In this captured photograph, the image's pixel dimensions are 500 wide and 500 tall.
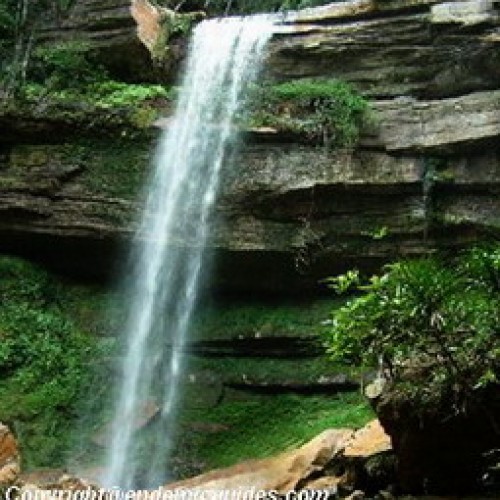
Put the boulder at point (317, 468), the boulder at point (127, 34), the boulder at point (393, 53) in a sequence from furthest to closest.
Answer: the boulder at point (127, 34)
the boulder at point (393, 53)
the boulder at point (317, 468)

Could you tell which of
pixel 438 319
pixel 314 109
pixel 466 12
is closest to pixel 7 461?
pixel 438 319

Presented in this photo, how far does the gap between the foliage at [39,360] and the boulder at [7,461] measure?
409 centimetres

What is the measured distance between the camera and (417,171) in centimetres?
1203

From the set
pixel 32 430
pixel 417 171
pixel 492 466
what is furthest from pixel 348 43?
pixel 492 466

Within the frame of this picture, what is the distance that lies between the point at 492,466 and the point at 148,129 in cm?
901

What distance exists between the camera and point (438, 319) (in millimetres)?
4719

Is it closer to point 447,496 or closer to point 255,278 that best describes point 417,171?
point 255,278

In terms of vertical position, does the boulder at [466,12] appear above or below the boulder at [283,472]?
above

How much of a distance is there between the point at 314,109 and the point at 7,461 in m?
7.48

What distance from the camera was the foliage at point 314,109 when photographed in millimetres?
12312

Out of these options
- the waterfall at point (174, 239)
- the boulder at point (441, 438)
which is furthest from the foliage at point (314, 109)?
the boulder at point (441, 438)

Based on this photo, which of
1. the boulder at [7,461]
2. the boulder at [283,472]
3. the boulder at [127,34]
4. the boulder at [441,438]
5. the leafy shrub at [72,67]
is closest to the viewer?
the boulder at [441,438]

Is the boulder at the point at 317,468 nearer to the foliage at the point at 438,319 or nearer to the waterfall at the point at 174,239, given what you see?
the foliage at the point at 438,319

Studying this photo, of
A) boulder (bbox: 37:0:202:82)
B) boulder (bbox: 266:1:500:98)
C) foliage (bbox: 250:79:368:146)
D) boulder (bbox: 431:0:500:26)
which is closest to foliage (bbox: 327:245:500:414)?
foliage (bbox: 250:79:368:146)
